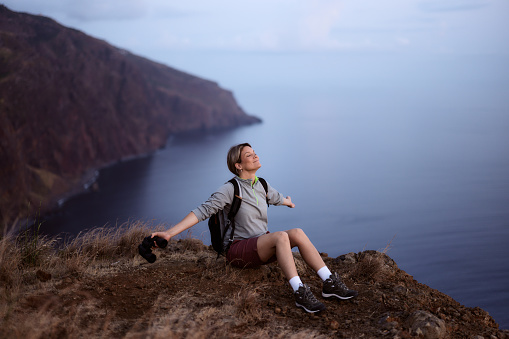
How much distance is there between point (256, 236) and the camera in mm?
4312

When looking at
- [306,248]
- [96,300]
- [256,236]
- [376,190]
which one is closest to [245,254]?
[256,236]

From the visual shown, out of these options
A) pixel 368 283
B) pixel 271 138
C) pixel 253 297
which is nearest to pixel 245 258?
pixel 253 297

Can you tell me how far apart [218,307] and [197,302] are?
22 centimetres

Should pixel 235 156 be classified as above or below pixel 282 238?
above

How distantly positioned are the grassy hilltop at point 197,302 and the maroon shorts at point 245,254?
0.57ft

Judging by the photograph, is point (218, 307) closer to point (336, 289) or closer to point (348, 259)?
point (336, 289)

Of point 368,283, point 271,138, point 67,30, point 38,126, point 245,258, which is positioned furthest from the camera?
point 271,138

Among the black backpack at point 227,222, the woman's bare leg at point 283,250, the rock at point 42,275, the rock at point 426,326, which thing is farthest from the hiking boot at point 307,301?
the rock at point 42,275

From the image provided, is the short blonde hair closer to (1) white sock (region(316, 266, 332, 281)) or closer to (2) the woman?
(2) the woman

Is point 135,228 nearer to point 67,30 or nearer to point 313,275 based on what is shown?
point 313,275

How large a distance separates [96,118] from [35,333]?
58.5 m

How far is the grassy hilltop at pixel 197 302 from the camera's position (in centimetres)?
338

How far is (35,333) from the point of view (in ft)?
9.96

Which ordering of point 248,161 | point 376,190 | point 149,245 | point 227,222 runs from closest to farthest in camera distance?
point 149,245 < point 248,161 < point 227,222 < point 376,190
